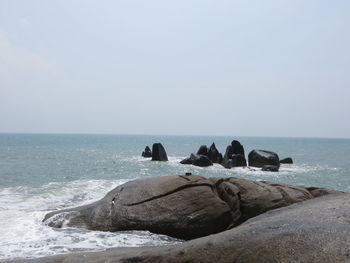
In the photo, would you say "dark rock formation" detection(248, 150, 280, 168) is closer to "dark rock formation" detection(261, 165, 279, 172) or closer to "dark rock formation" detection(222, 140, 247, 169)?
"dark rock formation" detection(222, 140, 247, 169)

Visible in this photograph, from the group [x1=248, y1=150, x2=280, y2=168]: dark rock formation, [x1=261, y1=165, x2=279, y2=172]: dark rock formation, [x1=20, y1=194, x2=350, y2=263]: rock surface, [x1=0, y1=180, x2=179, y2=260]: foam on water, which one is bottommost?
[x1=261, y1=165, x2=279, y2=172]: dark rock formation

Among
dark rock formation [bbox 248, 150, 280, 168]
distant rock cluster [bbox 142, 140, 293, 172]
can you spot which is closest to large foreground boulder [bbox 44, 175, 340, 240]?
distant rock cluster [bbox 142, 140, 293, 172]

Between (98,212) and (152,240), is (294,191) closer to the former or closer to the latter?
(152,240)

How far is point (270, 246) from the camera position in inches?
191

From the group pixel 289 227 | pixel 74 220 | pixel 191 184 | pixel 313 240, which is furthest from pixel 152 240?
pixel 313 240

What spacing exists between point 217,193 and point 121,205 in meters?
3.06

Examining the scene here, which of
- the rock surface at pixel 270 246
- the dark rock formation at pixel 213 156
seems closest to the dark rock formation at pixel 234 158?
the dark rock formation at pixel 213 156

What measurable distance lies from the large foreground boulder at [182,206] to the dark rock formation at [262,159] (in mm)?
27996

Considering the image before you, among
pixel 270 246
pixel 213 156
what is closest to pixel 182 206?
pixel 270 246

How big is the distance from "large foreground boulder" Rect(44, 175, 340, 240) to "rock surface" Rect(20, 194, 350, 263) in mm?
3778

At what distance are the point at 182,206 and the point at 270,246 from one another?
5.59 m

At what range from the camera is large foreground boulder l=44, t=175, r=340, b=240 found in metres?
10.0

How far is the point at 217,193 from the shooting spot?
10.9 m

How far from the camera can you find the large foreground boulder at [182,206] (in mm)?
10000
